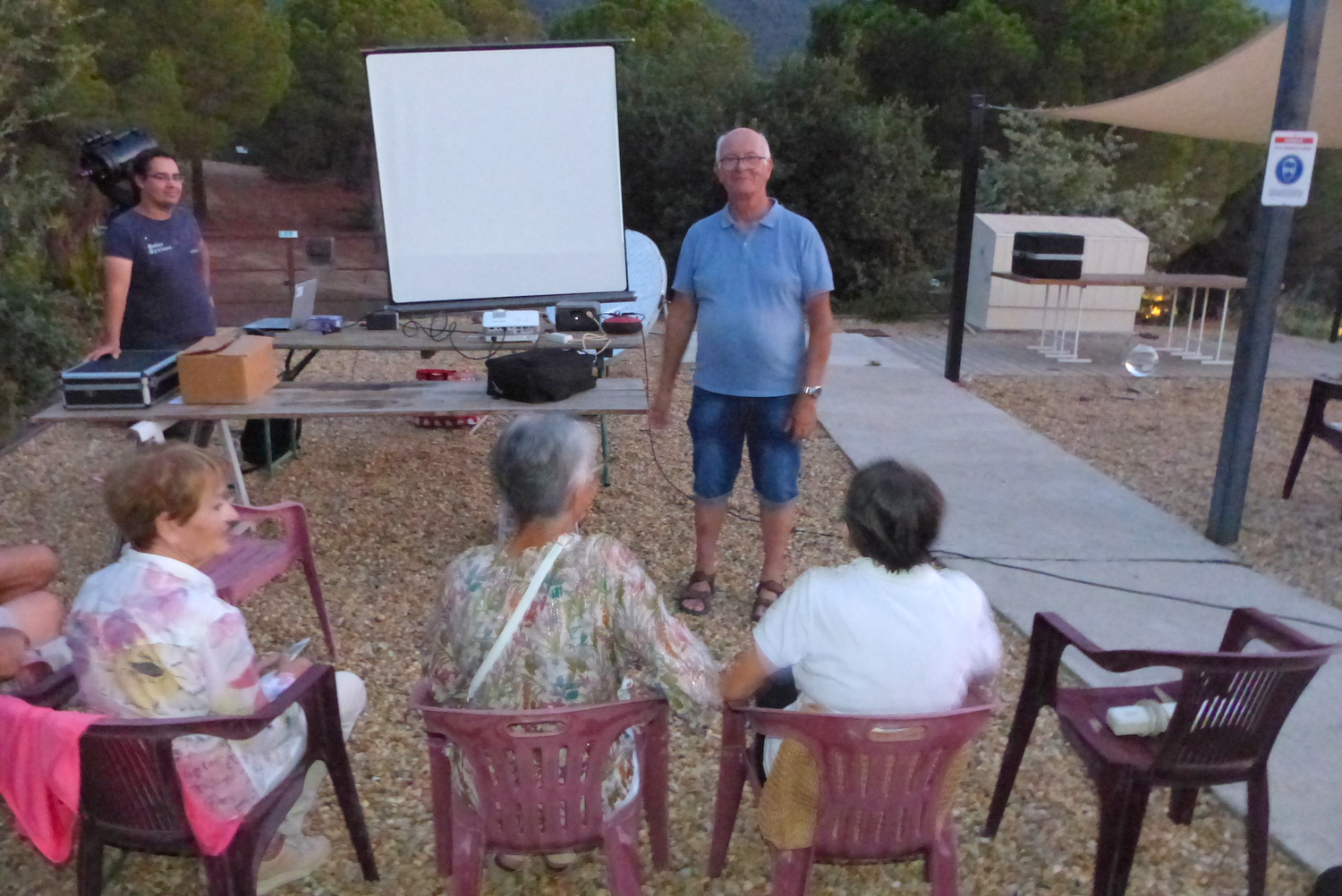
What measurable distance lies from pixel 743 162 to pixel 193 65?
8861 mm

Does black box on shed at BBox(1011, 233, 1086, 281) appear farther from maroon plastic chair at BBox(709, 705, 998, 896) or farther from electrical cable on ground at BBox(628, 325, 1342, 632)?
maroon plastic chair at BBox(709, 705, 998, 896)

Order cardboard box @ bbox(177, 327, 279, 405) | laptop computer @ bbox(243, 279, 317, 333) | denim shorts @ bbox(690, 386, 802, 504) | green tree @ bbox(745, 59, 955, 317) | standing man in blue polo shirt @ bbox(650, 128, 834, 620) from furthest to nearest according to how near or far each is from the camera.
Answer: green tree @ bbox(745, 59, 955, 317) < laptop computer @ bbox(243, 279, 317, 333) < cardboard box @ bbox(177, 327, 279, 405) < denim shorts @ bbox(690, 386, 802, 504) < standing man in blue polo shirt @ bbox(650, 128, 834, 620)

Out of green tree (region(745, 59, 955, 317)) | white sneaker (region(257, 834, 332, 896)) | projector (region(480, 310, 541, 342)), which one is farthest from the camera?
green tree (region(745, 59, 955, 317))

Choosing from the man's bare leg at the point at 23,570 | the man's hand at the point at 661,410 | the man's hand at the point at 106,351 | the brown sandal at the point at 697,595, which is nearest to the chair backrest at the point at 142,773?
the man's bare leg at the point at 23,570

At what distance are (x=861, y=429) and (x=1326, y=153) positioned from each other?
420 inches

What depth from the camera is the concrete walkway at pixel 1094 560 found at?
8.39 feet

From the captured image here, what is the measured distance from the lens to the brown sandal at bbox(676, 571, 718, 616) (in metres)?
3.42

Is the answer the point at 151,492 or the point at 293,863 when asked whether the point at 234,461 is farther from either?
the point at 151,492

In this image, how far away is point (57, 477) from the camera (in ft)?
16.1

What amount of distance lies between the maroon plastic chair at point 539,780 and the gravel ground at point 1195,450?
309cm

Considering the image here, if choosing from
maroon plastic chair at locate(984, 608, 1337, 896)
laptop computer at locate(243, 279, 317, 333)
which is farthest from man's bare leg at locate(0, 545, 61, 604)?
maroon plastic chair at locate(984, 608, 1337, 896)

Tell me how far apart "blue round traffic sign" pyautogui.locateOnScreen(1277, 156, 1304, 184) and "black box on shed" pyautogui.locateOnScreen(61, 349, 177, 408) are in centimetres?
398

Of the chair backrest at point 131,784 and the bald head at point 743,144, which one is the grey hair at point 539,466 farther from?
the bald head at point 743,144

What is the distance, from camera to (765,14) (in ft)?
70.4
